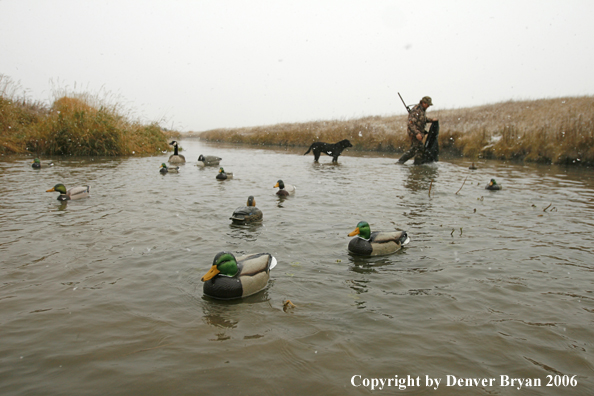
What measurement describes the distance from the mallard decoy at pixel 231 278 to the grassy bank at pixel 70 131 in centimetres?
1733

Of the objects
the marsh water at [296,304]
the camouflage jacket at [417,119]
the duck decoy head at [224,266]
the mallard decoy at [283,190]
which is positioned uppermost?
the camouflage jacket at [417,119]

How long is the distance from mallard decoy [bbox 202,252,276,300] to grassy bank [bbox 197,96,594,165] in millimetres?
18617

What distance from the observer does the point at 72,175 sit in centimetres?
1245

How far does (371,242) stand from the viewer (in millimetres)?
5641

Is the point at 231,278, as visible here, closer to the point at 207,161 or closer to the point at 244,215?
the point at 244,215

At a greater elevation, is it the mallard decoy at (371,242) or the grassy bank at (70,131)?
the grassy bank at (70,131)

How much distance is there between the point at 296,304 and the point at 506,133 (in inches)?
826

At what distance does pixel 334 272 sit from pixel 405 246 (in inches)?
65.9

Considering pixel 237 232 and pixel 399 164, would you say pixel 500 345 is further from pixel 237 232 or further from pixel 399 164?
→ pixel 399 164

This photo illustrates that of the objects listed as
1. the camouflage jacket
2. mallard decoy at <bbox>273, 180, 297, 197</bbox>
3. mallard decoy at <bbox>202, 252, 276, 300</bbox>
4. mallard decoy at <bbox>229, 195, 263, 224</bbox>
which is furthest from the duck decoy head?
the camouflage jacket

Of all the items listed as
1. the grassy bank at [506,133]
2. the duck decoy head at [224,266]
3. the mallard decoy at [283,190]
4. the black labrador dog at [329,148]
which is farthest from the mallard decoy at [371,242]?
the grassy bank at [506,133]

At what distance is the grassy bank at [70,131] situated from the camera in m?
18.4

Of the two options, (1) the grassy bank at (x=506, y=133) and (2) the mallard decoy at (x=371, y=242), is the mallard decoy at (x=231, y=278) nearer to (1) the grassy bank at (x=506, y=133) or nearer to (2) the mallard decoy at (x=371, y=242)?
(2) the mallard decoy at (x=371, y=242)

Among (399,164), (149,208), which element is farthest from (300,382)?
(399,164)
